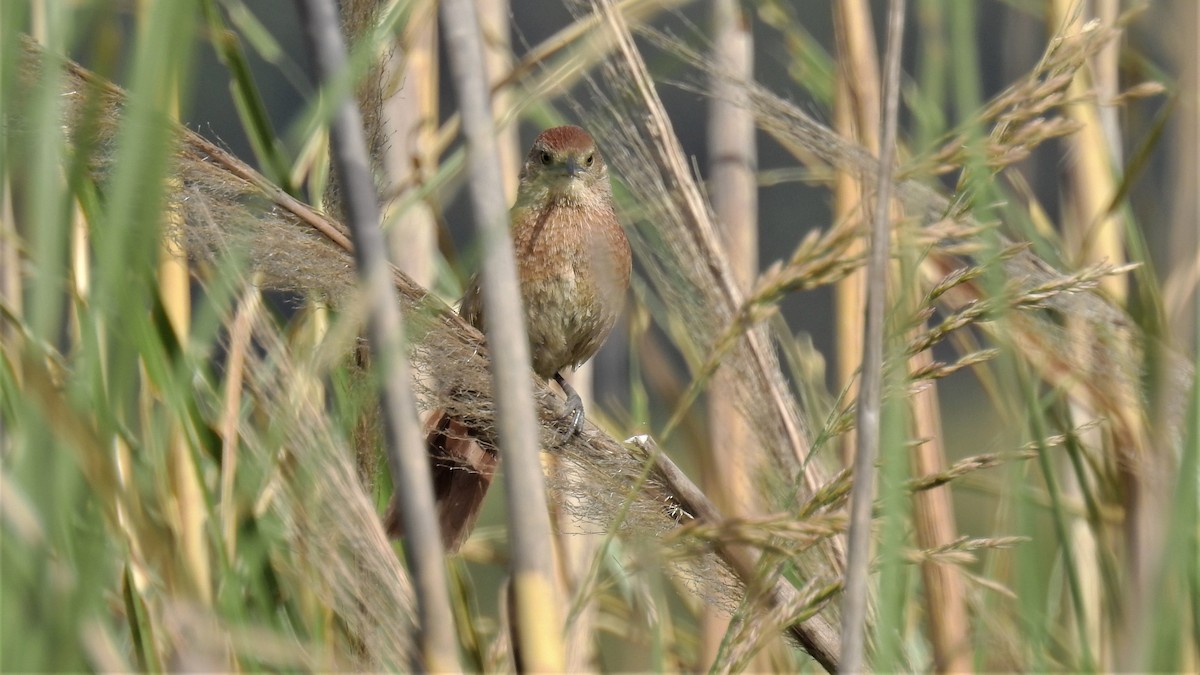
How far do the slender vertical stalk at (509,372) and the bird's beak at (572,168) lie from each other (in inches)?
71.1

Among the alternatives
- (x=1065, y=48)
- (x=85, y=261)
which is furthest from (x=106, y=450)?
(x=85, y=261)

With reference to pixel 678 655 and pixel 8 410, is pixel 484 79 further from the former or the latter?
pixel 678 655

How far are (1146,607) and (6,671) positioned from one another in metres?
0.77

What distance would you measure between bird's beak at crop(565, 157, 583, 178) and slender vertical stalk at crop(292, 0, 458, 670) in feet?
6.22

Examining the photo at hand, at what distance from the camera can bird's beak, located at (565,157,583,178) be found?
267 centimetres

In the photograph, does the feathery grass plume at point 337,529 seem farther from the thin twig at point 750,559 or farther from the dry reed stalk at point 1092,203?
the dry reed stalk at point 1092,203

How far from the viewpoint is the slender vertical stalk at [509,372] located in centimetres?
81

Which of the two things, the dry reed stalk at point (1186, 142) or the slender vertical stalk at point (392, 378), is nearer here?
the slender vertical stalk at point (392, 378)

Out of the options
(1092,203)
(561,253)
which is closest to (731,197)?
(561,253)

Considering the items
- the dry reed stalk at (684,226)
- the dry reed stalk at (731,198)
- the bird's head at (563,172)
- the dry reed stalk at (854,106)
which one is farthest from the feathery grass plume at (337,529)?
the bird's head at (563,172)

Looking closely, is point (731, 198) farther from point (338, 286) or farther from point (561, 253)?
point (338, 286)

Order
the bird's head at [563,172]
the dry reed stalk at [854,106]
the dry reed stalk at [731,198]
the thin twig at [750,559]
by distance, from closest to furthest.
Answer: the thin twig at [750,559] < the dry reed stalk at [854,106] < the dry reed stalk at [731,198] < the bird's head at [563,172]

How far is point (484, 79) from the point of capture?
2.79 ft

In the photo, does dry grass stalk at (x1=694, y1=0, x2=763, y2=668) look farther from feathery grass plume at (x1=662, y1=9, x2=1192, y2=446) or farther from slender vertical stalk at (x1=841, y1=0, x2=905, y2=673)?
slender vertical stalk at (x1=841, y1=0, x2=905, y2=673)
